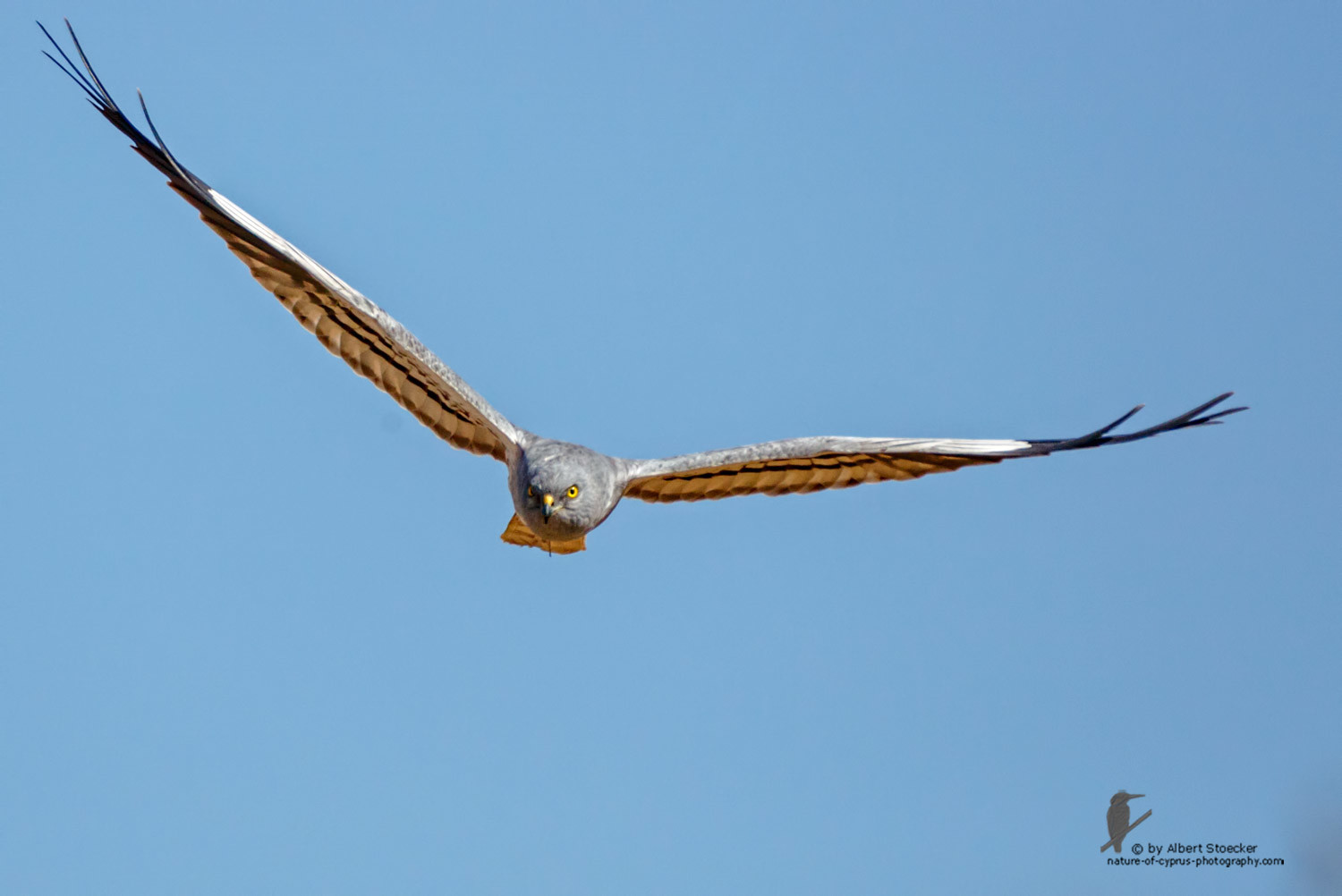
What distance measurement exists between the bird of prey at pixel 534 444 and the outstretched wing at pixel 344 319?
13 mm

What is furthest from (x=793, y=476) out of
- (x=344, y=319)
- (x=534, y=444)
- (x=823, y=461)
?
(x=344, y=319)

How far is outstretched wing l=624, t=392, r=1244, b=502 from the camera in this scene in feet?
56.6

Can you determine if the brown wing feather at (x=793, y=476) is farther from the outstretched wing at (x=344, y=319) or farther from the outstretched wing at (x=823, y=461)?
the outstretched wing at (x=344, y=319)

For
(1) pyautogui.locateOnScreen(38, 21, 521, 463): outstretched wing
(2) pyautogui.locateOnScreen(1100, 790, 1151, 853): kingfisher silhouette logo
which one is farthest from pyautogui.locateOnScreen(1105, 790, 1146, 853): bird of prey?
(1) pyautogui.locateOnScreen(38, 21, 521, 463): outstretched wing

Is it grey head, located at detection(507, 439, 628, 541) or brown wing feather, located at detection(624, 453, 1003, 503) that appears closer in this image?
grey head, located at detection(507, 439, 628, 541)

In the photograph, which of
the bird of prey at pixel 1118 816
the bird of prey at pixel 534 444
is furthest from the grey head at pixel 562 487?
the bird of prey at pixel 1118 816

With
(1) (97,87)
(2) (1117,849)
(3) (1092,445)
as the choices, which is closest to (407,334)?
(1) (97,87)

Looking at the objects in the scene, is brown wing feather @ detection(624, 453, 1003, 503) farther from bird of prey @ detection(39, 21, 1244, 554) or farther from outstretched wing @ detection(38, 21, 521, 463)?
outstretched wing @ detection(38, 21, 521, 463)

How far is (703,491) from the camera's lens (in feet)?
61.3

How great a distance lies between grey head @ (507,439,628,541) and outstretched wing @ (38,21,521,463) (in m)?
0.64

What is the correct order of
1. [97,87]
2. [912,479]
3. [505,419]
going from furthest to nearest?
[912,479]
[505,419]
[97,87]

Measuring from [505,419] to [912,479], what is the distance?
495 centimetres

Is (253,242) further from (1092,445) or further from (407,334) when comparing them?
(1092,445)

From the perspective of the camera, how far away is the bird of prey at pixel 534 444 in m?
16.2
